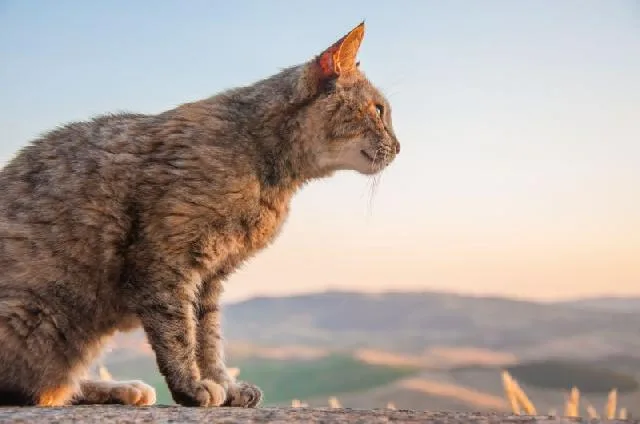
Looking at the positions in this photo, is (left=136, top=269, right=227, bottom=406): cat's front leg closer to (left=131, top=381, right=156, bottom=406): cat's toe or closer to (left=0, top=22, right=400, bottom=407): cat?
(left=0, top=22, right=400, bottom=407): cat

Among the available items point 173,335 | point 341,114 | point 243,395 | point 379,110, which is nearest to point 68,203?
point 173,335

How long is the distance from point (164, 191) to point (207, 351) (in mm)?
980

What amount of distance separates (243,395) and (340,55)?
6.55ft

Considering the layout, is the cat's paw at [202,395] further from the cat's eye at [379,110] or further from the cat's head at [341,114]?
the cat's eye at [379,110]

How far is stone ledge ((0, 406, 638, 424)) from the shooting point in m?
3.01

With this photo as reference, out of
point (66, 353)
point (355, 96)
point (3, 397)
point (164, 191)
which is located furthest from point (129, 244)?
point (355, 96)

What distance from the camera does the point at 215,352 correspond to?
449cm

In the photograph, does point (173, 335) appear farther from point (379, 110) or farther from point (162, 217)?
point (379, 110)

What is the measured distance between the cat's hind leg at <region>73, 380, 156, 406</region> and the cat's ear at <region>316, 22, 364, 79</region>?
2175 millimetres

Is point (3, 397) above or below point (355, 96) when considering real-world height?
below

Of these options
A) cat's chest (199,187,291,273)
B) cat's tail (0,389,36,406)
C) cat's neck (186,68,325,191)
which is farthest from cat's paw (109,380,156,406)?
cat's neck (186,68,325,191)

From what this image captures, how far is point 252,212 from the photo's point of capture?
4.26 m

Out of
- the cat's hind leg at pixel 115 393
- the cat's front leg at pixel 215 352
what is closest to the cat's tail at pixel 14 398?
the cat's hind leg at pixel 115 393

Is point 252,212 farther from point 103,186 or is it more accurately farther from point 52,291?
point 52,291
